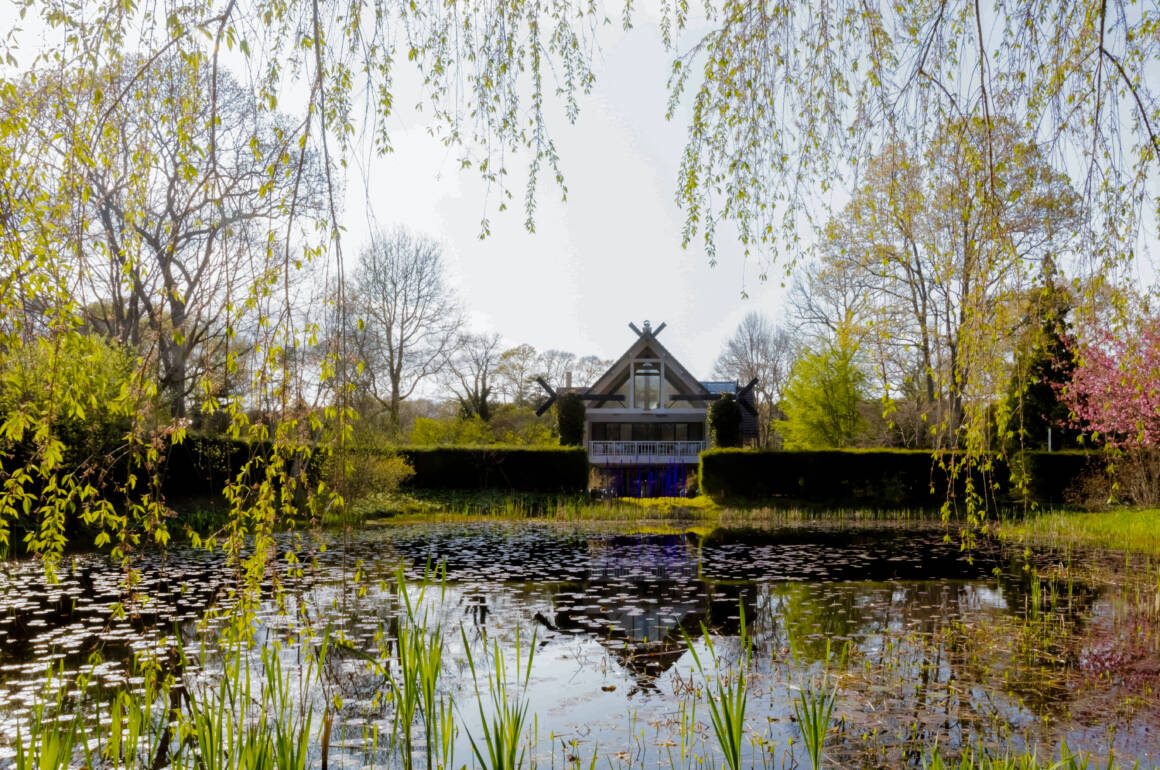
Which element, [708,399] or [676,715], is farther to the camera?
[708,399]

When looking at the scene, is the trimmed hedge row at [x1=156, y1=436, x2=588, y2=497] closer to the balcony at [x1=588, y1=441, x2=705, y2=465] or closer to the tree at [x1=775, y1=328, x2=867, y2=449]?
the balcony at [x1=588, y1=441, x2=705, y2=465]

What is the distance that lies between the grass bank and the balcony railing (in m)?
12.0

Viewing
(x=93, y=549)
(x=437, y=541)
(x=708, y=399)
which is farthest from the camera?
(x=708, y=399)

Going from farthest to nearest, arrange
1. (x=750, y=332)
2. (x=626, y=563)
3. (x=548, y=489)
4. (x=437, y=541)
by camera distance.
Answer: (x=750, y=332) < (x=548, y=489) < (x=437, y=541) < (x=626, y=563)

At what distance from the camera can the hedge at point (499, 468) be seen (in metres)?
21.7

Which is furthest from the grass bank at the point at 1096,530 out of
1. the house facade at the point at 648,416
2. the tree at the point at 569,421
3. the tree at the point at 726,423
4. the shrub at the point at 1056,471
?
the tree at the point at 569,421

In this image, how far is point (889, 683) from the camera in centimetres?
502

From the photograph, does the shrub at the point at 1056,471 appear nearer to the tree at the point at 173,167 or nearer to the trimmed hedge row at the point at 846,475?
the trimmed hedge row at the point at 846,475

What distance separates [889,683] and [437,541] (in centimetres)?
906

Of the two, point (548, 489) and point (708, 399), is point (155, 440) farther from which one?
point (708, 399)

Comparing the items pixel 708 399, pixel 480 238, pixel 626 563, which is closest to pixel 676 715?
pixel 480 238

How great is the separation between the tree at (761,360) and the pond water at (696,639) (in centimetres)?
2948

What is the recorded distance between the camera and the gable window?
30766mm

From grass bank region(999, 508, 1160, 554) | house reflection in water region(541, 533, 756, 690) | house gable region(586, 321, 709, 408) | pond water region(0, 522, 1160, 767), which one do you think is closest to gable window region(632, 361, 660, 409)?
house gable region(586, 321, 709, 408)
